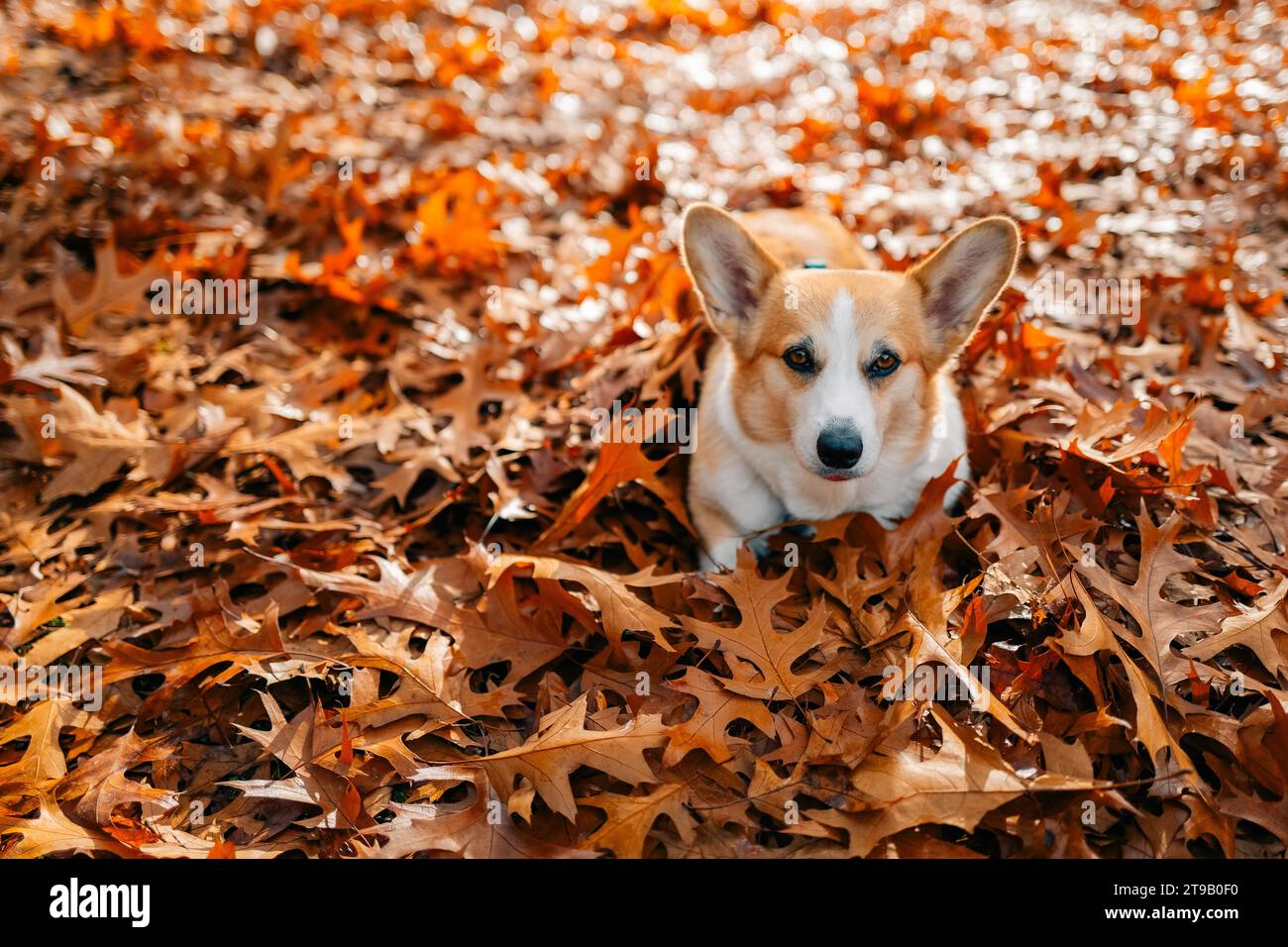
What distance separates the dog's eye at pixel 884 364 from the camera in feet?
8.91

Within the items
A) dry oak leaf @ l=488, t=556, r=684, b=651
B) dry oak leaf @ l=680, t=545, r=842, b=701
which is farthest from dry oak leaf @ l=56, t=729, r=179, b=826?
dry oak leaf @ l=680, t=545, r=842, b=701

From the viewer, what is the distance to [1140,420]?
3125mm

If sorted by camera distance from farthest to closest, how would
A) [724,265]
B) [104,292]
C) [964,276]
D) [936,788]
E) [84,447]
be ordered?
[104,292], [84,447], [724,265], [964,276], [936,788]

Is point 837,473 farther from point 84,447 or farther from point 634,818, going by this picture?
point 84,447

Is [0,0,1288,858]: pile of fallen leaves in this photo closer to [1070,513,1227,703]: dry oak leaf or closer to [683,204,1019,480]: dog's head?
[1070,513,1227,703]: dry oak leaf

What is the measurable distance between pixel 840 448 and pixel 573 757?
115 cm

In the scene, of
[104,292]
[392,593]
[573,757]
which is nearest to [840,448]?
[573,757]

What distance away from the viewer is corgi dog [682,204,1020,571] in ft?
8.79

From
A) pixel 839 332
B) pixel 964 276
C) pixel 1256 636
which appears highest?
pixel 964 276

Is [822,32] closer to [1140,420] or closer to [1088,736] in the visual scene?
[1140,420]

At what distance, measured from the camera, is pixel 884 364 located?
2729 millimetres

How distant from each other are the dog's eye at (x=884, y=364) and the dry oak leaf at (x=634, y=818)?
4.59 ft

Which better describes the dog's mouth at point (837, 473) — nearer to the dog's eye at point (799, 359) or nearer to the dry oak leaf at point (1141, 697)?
the dog's eye at point (799, 359)
